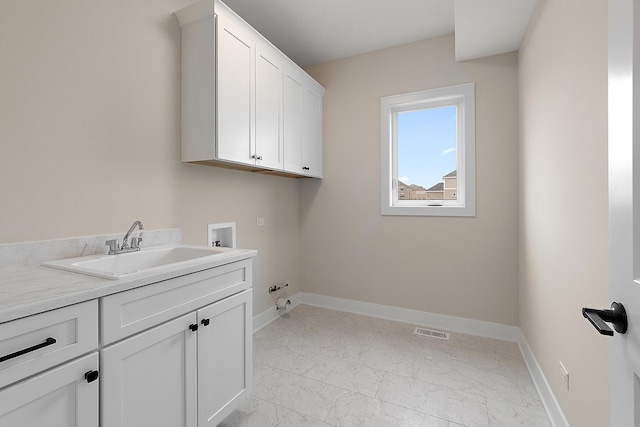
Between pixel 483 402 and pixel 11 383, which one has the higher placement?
pixel 11 383

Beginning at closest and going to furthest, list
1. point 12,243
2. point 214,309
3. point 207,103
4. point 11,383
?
point 11,383 → point 12,243 → point 214,309 → point 207,103

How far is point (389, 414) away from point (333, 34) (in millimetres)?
2985

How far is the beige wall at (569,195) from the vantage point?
3.48ft

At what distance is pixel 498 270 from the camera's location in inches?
99.3

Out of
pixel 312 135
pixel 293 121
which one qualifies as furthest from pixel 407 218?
pixel 293 121

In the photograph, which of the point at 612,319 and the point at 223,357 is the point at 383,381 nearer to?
the point at 223,357

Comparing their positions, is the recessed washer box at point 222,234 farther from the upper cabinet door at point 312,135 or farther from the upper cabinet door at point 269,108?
the upper cabinet door at point 312,135

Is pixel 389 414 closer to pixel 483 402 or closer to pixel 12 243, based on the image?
pixel 483 402

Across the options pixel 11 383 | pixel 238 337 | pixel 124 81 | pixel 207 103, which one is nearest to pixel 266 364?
pixel 238 337

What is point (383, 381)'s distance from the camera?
1.90 metres

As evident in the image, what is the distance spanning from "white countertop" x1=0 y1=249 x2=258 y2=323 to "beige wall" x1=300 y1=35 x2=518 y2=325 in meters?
2.06

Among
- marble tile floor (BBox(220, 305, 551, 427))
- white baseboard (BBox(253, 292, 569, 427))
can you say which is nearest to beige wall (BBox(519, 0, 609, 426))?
white baseboard (BBox(253, 292, 569, 427))

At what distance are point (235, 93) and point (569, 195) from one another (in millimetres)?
1966

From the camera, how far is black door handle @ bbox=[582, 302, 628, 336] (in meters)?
0.57
